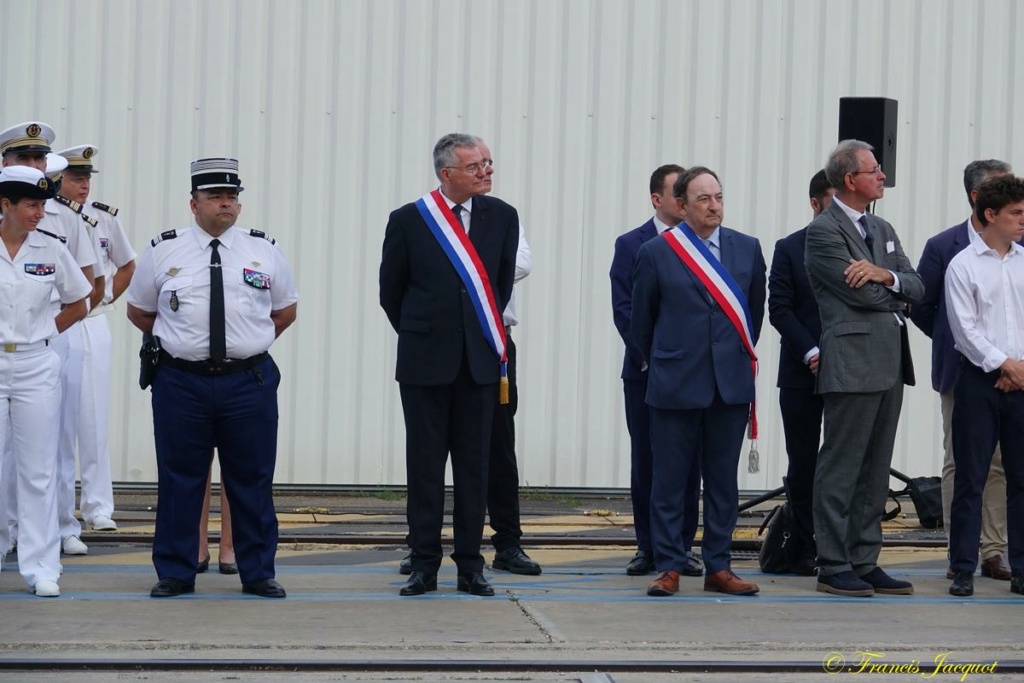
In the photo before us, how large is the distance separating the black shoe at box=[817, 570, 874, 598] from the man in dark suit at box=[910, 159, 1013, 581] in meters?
0.79

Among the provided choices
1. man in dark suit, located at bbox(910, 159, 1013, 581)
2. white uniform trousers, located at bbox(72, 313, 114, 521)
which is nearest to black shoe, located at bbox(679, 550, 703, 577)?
man in dark suit, located at bbox(910, 159, 1013, 581)

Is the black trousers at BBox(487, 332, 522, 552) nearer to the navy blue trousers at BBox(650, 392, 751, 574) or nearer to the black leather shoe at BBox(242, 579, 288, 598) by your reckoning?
the navy blue trousers at BBox(650, 392, 751, 574)

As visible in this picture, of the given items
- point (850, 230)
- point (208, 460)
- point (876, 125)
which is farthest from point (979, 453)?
point (208, 460)

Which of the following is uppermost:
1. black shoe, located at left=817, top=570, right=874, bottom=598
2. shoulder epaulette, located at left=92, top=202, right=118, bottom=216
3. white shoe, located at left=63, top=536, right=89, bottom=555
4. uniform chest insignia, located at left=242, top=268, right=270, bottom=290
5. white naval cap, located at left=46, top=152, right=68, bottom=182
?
white naval cap, located at left=46, top=152, right=68, bottom=182

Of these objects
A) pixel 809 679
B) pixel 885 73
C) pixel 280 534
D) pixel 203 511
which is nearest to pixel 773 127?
pixel 885 73

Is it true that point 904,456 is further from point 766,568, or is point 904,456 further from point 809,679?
point 809,679

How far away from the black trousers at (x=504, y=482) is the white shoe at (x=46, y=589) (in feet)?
6.74

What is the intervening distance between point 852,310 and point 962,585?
1328 millimetres

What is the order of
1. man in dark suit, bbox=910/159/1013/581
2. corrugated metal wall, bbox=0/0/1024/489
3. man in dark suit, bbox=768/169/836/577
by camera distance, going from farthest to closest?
corrugated metal wall, bbox=0/0/1024/489, man in dark suit, bbox=910/159/1013/581, man in dark suit, bbox=768/169/836/577

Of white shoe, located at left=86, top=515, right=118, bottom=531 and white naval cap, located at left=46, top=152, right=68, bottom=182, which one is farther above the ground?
white naval cap, located at left=46, top=152, right=68, bottom=182

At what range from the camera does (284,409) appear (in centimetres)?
1123

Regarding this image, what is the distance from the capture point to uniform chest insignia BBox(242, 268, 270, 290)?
23.6 feet

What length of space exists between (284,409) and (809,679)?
6022 mm

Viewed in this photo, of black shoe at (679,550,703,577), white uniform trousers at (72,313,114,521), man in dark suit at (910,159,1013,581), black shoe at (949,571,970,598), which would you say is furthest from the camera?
white uniform trousers at (72,313,114,521)
